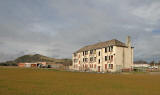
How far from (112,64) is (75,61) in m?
28.6

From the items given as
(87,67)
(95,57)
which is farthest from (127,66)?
(87,67)

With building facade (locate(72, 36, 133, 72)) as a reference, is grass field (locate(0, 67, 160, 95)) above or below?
below

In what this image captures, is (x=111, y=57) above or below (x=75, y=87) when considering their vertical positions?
above

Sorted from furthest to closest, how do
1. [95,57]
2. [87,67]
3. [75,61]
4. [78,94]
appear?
1. [75,61]
2. [87,67]
3. [95,57]
4. [78,94]

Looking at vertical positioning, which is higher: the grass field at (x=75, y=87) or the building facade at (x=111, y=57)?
the building facade at (x=111, y=57)

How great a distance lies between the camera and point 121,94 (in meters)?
13.0

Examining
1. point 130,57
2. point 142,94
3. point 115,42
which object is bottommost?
point 142,94

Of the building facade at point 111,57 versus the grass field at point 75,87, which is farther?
the building facade at point 111,57

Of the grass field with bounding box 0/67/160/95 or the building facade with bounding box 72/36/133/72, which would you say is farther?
the building facade with bounding box 72/36/133/72

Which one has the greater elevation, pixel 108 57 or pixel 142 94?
pixel 108 57

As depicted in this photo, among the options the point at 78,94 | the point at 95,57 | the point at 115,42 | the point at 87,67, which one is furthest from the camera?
the point at 87,67

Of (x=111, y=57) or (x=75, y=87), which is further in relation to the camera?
(x=111, y=57)

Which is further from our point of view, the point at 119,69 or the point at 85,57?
the point at 85,57

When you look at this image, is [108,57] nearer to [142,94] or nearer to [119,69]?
[119,69]
